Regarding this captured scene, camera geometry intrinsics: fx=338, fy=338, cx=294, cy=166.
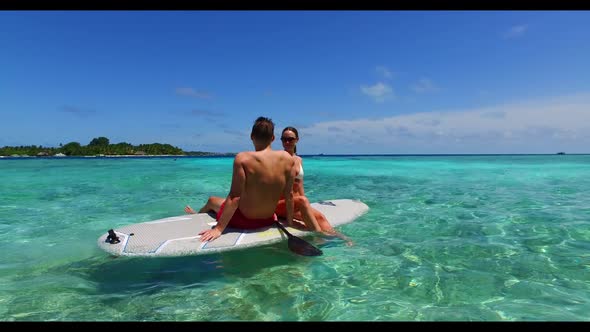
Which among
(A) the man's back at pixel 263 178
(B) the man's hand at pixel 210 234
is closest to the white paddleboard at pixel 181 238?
(B) the man's hand at pixel 210 234

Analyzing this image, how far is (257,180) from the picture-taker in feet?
15.5

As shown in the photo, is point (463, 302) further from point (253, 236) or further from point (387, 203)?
point (387, 203)

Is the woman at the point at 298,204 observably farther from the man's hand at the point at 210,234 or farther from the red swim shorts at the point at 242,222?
the man's hand at the point at 210,234

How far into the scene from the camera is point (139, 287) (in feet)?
13.0

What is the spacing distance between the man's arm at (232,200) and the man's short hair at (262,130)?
365mm

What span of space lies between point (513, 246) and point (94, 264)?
6.48 metres

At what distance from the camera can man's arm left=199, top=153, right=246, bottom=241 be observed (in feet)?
15.3

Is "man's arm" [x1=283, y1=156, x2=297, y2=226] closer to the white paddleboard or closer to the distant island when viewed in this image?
the white paddleboard

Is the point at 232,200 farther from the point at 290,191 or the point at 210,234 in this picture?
the point at 290,191

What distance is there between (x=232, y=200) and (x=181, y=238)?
A: 90 cm

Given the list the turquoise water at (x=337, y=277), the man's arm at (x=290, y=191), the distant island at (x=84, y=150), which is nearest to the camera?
the turquoise water at (x=337, y=277)

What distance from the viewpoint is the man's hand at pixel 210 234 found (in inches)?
186
